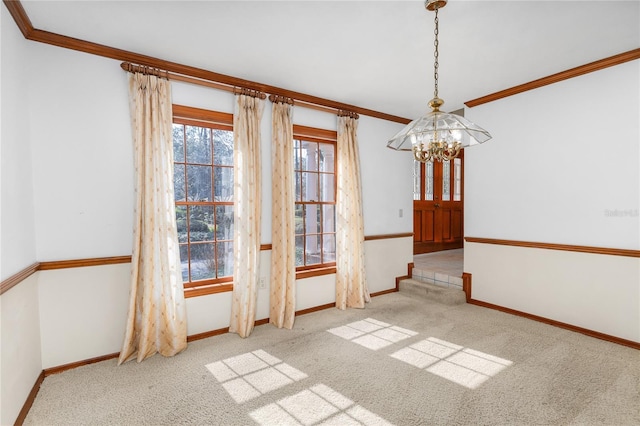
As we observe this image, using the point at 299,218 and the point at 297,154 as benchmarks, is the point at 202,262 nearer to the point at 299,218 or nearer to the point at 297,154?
the point at 299,218

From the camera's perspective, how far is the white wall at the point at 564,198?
2967 mm

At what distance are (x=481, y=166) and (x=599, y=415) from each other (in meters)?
3.00

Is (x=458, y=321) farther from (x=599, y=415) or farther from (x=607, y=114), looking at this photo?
(x=607, y=114)

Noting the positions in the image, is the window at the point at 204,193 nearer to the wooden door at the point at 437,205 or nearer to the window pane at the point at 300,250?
the window pane at the point at 300,250

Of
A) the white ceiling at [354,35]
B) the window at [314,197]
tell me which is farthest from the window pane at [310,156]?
the white ceiling at [354,35]

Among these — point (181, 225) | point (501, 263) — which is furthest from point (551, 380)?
point (181, 225)

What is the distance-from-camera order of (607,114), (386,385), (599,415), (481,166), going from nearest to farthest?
(599,415) < (386,385) < (607,114) < (481,166)

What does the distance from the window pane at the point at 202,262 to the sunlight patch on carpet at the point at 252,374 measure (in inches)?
37.7

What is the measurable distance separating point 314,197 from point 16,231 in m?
2.91

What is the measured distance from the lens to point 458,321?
11.8 ft

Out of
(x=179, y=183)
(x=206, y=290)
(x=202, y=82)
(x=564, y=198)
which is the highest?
(x=202, y=82)

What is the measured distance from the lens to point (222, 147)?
338cm

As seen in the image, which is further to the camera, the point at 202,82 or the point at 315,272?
the point at 315,272

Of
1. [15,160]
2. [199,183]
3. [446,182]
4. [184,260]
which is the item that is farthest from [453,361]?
[446,182]
